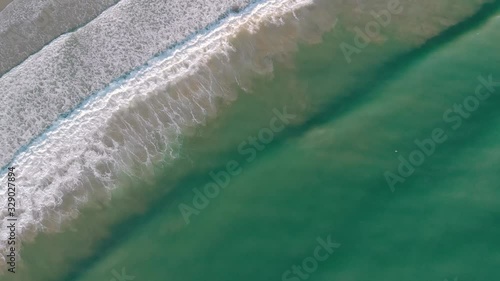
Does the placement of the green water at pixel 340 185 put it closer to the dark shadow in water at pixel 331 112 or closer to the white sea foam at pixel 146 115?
the dark shadow in water at pixel 331 112

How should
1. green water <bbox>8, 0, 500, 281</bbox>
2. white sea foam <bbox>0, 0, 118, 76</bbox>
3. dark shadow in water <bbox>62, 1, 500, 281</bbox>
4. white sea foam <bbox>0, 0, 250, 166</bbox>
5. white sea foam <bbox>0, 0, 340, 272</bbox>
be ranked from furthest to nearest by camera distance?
Answer: 1. white sea foam <bbox>0, 0, 118, 76</bbox>
2. white sea foam <bbox>0, 0, 250, 166</bbox>
3. white sea foam <bbox>0, 0, 340, 272</bbox>
4. dark shadow in water <bbox>62, 1, 500, 281</bbox>
5. green water <bbox>8, 0, 500, 281</bbox>

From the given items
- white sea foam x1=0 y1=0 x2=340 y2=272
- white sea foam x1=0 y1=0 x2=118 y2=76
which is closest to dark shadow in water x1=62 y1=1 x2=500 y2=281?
white sea foam x1=0 y1=0 x2=340 y2=272

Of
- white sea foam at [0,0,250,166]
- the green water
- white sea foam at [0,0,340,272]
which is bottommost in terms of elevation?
the green water

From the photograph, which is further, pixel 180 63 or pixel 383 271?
pixel 180 63

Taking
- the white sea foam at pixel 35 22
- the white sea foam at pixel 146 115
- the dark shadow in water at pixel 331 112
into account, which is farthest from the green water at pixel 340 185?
the white sea foam at pixel 35 22

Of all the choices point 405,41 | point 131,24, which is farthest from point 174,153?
point 405,41

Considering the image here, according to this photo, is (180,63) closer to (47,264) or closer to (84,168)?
(84,168)

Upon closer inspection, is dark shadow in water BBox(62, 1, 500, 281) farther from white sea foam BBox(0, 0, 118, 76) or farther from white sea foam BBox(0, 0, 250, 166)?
white sea foam BBox(0, 0, 118, 76)
